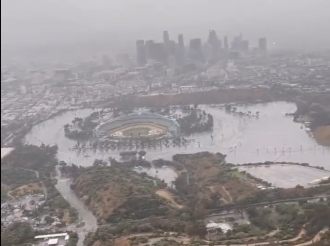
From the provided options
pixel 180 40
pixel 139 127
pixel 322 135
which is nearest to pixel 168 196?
pixel 322 135

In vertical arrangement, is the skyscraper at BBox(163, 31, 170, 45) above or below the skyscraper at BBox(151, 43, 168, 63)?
above

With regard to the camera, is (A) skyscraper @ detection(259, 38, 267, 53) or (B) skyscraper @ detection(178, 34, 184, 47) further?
(B) skyscraper @ detection(178, 34, 184, 47)

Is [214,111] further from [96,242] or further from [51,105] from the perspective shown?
[96,242]

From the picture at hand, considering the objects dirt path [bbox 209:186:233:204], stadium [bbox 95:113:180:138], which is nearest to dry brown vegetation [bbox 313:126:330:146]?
dirt path [bbox 209:186:233:204]

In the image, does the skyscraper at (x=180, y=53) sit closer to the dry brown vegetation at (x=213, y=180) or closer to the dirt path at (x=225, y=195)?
the dry brown vegetation at (x=213, y=180)

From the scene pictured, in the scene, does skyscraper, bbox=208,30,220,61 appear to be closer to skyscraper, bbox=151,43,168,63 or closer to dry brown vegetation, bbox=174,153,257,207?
skyscraper, bbox=151,43,168,63

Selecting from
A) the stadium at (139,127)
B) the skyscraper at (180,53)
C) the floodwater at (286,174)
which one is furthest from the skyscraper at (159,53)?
the floodwater at (286,174)
